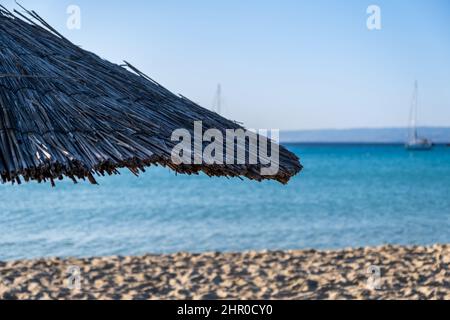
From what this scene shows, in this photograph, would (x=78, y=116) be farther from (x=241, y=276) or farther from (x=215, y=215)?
(x=215, y=215)

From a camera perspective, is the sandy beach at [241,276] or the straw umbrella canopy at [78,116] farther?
the sandy beach at [241,276]

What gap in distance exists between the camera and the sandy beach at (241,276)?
22.8ft

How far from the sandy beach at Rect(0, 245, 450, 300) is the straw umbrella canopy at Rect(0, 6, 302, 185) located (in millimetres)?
3709

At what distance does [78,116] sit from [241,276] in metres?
5.12

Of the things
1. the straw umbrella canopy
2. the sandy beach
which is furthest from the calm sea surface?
the straw umbrella canopy

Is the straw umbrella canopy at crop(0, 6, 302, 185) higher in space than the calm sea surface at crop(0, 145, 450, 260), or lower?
higher

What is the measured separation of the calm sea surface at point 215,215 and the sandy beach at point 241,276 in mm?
2848

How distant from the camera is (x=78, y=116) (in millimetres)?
2873

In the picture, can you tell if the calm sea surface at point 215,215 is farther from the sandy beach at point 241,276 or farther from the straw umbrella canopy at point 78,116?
the straw umbrella canopy at point 78,116

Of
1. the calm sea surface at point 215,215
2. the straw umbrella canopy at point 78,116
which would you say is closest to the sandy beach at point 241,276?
the calm sea surface at point 215,215

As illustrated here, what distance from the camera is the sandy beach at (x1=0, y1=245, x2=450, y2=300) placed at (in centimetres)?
695

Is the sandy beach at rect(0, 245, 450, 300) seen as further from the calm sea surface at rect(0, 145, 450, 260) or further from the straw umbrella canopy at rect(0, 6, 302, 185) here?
the straw umbrella canopy at rect(0, 6, 302, 185)

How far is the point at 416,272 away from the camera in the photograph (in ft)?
26.1
